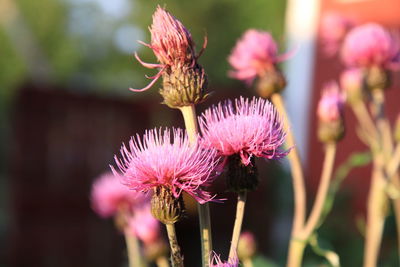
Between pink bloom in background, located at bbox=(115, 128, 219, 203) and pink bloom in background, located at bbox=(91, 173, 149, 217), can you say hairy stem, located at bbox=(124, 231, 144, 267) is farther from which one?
pink bloom in background, located at bbox=(115, 128, 219, 203)

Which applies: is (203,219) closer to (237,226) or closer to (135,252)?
(237,226)

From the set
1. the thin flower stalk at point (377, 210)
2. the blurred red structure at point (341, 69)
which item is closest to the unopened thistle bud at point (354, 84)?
the thin flower stalk at point (377, 210)

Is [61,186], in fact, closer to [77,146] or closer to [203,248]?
[77,146]

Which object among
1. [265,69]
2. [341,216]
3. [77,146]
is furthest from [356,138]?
[265,69]

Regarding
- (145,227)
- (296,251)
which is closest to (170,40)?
(296,251)

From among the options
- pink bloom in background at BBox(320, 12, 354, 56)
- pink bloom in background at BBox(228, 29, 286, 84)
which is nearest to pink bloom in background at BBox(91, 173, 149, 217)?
pink bloom in background at BBox(228, 29, 286, 84)
